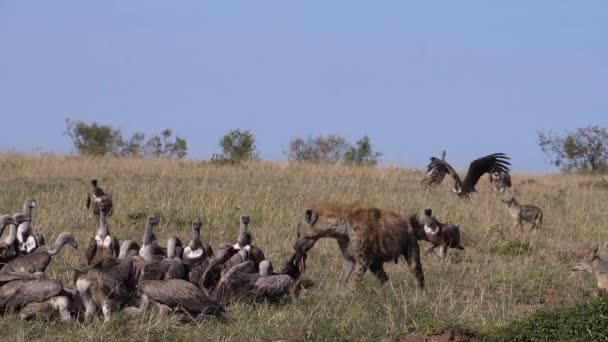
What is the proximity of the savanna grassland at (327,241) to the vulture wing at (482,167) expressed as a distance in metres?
0.32

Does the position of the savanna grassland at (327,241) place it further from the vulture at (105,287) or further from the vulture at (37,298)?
the vulture at (105,287)

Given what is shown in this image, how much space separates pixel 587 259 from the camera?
9.75m

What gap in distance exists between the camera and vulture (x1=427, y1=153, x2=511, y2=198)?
16.1m

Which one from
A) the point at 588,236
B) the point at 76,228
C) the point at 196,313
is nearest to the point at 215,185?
the point at 76,228

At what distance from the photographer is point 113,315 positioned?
715 cm

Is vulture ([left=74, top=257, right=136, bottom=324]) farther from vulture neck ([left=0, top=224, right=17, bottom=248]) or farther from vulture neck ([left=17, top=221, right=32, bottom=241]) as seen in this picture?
vulture neck ([left=17, top=221, right=32, bottom=241])

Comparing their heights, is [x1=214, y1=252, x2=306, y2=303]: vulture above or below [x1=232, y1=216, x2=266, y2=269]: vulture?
below

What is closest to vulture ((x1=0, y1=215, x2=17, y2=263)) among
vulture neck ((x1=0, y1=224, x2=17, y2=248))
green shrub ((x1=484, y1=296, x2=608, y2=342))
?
vulture neck ((x1=0, y1=224, x2=17, y2=248))

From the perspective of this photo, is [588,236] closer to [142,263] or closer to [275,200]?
[275,200]

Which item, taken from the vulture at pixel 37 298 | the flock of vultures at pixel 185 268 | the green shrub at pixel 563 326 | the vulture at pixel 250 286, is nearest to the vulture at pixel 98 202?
the flock of vultures at pixel 185 268

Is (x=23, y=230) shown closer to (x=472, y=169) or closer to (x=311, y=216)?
(x=311, y=216)

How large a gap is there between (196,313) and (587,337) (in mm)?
2547

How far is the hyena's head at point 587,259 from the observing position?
31.7 feet

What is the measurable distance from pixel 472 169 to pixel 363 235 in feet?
24.9
